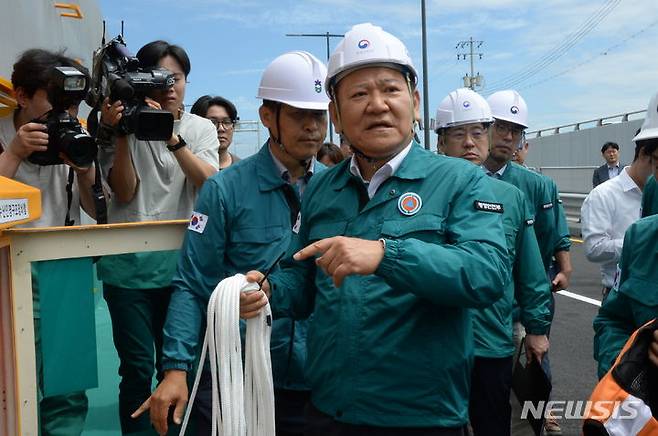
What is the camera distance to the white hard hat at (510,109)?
421cm

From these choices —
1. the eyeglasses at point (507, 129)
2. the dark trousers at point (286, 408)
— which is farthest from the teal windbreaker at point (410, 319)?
the eyeglasses at point (507, 129)

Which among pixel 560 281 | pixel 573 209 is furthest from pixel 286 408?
pixel 573 209

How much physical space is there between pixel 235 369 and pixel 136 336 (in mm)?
1387

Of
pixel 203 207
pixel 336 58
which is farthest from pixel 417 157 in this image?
pixel 203 207

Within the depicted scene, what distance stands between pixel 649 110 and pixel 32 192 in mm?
1916

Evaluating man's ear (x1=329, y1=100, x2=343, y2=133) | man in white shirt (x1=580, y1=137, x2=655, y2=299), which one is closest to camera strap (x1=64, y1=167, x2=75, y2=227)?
man's ear (x1=329, y1=100, x2=343, y2=133)

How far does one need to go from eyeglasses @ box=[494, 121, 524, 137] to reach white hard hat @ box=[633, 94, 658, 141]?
2.00 m

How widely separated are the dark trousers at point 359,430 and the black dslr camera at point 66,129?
1.38m

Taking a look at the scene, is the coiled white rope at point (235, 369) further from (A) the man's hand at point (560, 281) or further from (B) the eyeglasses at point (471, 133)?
(A) the man's hand at point (560, 281)

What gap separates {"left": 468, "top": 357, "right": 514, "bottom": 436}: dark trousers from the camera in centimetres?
301

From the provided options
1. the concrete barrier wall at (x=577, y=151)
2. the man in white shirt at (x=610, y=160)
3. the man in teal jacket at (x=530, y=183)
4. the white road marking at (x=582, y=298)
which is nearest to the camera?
the man in teal jacket at (x=530, y=183)

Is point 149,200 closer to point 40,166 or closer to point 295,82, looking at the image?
point 40,166

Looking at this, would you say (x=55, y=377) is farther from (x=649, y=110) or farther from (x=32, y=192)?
(x=649, y=110)

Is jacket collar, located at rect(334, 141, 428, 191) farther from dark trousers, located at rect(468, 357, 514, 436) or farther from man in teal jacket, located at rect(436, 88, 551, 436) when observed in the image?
dark trousers, located at rect(468, 357, 514, 436)
